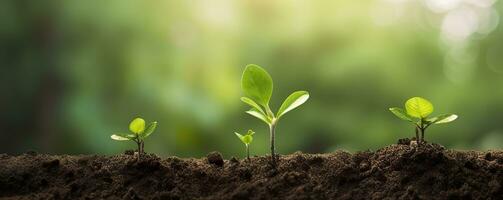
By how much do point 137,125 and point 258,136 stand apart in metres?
2.84

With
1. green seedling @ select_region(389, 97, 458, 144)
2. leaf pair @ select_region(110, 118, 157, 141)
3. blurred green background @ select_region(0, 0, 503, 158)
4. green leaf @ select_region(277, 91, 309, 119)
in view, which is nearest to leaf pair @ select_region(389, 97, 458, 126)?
green seedling @ select_region(389, 97, 458, 144)

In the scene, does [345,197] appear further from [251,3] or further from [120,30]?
[251,3]

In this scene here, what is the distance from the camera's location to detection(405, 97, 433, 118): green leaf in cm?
87

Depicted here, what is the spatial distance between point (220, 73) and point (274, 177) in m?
2.73

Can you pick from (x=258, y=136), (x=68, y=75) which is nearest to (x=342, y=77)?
(x=258, y=136)

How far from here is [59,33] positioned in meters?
3.41

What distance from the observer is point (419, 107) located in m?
0.88

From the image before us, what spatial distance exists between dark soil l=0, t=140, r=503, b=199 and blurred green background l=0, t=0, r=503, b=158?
2446 mm

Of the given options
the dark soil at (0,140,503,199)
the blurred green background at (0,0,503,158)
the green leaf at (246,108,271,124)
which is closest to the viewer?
the dark soil at (0,140,503,199)

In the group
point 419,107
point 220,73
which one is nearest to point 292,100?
point 419,107

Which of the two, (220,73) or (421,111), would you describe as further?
(220,73)

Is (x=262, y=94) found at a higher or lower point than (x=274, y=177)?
higher

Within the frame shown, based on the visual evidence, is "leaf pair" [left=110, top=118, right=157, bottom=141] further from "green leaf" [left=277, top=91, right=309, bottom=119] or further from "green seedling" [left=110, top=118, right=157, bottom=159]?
"green leaf" [left=277, top=91, right=309, bottom=119]

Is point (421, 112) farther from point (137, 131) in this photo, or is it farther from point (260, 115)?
point (137, 131)
